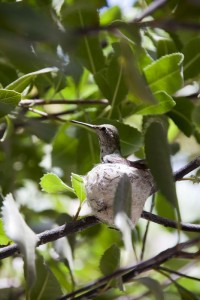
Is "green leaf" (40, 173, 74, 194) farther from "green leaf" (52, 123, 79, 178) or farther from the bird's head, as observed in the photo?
"green leaf" (52, 123, 79, 178)

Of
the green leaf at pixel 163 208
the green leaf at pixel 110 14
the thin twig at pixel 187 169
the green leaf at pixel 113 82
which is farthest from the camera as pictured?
the green leaf at pixel 110 14

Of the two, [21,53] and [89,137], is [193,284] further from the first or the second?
[21,53]

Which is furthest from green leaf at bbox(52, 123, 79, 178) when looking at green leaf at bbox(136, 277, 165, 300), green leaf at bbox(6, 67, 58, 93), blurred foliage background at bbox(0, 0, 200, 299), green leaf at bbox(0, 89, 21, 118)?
green leaf at bbox(136, 277, 165, 300)

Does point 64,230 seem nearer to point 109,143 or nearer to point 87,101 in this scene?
point 109,143

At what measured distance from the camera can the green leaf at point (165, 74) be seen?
136 centimetres

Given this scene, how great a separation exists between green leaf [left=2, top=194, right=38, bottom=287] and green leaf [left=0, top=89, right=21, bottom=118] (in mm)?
212

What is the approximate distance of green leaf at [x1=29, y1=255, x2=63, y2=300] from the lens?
4.00 ft

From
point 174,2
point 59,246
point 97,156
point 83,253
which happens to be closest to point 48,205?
point 83,253

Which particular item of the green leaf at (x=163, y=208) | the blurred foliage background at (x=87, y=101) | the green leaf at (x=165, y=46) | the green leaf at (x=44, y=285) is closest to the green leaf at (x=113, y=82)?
the blurred foliage background at (x=87, y=101)

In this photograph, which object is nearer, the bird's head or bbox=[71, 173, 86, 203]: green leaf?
bbox=[71, 173, 86, 203]: green leaf

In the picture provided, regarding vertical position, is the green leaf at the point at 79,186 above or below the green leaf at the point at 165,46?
below

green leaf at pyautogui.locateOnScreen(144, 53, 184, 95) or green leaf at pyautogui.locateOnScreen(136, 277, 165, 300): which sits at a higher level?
green leaf at pyautogui.locateOnScreen(144, 53, 184, 95)

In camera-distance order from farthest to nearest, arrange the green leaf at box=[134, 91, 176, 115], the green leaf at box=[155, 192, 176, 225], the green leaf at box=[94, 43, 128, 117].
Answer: the green leaf at box=[155, 192, 176, 225]
the green leaf at box=[94, 43, 128, 117]
the green leaf at box=[134, 91, 176, 115]

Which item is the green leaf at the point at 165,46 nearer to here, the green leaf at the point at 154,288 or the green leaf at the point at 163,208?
the green leaf at the point at 163,208
